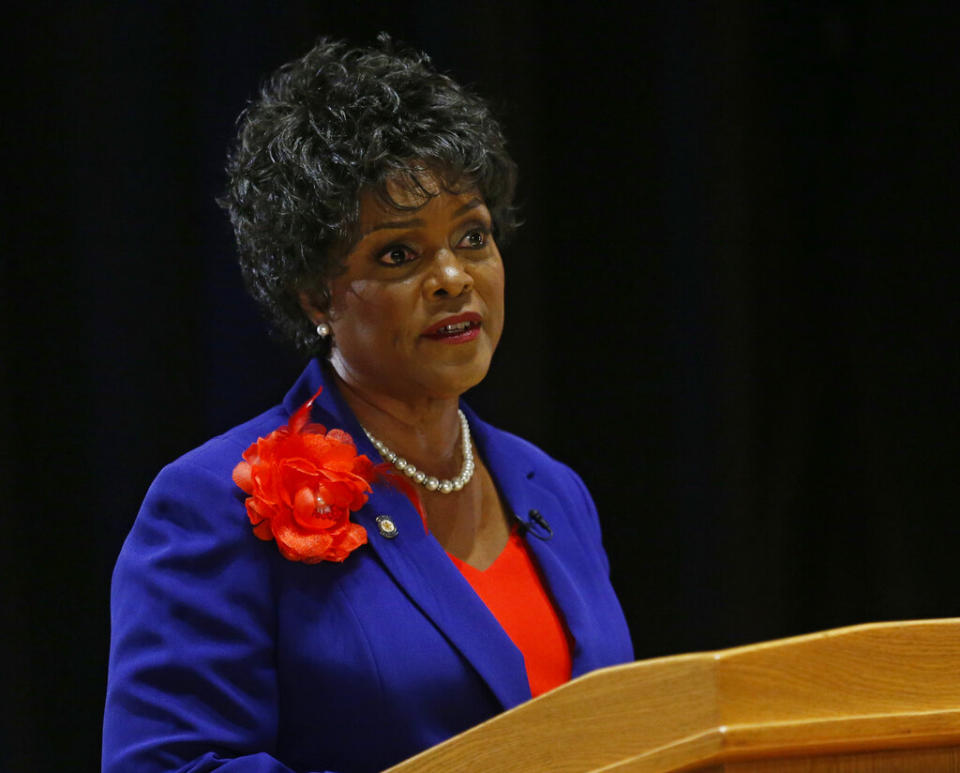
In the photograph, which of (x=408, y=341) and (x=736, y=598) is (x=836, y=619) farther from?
(x=408, y=341)

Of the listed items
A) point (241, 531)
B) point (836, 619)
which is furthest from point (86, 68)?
point (836, 619)

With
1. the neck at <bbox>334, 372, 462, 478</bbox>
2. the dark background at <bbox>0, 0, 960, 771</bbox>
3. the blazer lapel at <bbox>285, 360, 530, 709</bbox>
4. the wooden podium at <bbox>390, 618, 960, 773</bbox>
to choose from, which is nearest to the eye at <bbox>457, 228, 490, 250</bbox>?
the neck at <bbox>334, 372, 462, 478</bbox>

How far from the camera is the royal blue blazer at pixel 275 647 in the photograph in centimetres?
128

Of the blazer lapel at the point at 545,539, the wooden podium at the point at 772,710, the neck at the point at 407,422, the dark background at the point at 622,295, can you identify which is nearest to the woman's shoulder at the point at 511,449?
the blazer lapel at the point at 545,539

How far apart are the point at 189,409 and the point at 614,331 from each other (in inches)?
34.6

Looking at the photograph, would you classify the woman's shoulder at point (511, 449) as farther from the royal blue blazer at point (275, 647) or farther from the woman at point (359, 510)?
the royal blue blazer at point (275, 647)

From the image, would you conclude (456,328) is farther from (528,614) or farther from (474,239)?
(528,614)

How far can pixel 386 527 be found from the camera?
4.74 feet

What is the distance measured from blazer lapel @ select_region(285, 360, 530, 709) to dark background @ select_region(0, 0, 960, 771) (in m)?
0.65

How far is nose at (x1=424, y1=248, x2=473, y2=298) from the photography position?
150 centimetres

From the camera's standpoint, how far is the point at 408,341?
1508mm

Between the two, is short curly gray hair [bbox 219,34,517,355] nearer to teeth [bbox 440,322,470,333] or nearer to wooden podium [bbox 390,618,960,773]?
teeth [bbox 440,322,470,333]

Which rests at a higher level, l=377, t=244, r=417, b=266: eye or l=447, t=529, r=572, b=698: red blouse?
l=377, t=244, r=417, b=266: eye

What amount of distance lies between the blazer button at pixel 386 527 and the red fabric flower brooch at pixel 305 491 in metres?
0.03
